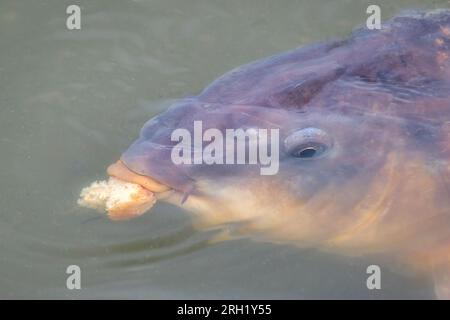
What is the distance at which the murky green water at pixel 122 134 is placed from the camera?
3.82 metres

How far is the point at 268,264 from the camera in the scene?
3883 millimetres

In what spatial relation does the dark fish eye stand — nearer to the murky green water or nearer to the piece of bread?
the murky green water

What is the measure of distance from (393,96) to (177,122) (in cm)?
108

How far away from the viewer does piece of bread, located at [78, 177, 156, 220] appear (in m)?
3.43

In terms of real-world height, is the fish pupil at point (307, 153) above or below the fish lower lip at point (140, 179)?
above

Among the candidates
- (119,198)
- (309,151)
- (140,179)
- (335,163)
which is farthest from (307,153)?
(119,198)

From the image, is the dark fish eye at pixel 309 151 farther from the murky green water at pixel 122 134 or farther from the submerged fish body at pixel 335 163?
the murky green water at pixel 122 134

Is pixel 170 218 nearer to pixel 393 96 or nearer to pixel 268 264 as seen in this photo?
pixel 268 264

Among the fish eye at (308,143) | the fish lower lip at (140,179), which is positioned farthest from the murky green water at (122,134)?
the fish eye at (308,143)

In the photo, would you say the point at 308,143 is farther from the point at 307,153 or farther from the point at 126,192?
the point at 126,192

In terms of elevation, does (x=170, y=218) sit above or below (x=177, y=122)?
below

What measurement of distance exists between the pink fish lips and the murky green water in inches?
12.6

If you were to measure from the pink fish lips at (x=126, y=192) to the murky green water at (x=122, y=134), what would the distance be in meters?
0.32

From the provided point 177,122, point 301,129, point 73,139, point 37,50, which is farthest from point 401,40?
point 37,50
